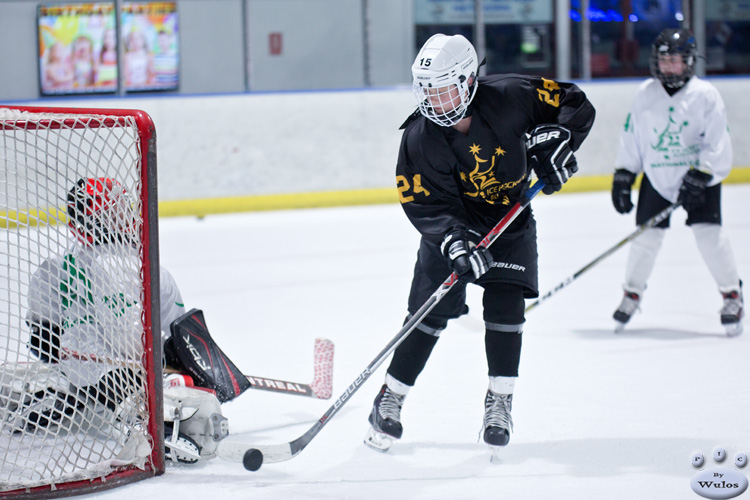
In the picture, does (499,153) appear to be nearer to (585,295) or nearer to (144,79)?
(585,295)

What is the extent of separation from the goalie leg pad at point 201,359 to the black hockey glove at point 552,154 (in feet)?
2.83

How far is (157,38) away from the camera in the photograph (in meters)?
7.56

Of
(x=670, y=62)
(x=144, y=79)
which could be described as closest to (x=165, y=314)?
(x=670, y=62)

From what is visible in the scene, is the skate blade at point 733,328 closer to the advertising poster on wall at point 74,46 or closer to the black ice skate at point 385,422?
the black ice skate at point 385,422

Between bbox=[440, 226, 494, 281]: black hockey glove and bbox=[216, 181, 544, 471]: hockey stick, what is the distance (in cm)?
4

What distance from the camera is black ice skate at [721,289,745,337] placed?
3.13 m

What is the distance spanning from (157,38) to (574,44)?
143 inches

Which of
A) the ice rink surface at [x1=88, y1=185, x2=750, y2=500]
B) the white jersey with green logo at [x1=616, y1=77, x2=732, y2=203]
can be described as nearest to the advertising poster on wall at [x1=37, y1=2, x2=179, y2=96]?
the ice rink surface at [x1=88, y1=185, x2=750, y2=500]

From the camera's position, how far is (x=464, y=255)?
1.99 meters

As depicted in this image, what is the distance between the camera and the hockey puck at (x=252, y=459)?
1.95m

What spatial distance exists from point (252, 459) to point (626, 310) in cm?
174

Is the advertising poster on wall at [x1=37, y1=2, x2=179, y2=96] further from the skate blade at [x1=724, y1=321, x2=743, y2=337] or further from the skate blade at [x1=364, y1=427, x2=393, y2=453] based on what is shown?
the skate blade at [x1=364, y1=427, x2=393, y2=453]

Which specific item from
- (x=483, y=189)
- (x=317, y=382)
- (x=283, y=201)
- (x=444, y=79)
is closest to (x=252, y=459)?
(x=317, y=382)
